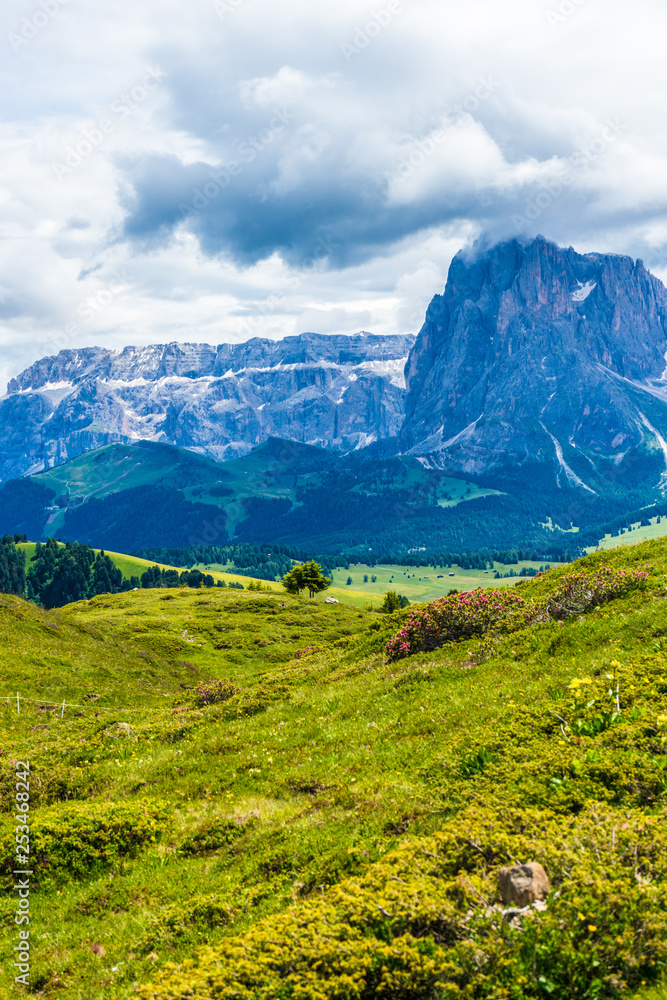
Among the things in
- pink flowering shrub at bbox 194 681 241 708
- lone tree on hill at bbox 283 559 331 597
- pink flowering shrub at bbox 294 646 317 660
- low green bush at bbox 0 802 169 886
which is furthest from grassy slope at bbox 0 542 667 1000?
lone tree on hill at bbox 283 559 331 597

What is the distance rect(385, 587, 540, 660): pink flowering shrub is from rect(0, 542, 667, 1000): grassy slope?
1503 millimetres

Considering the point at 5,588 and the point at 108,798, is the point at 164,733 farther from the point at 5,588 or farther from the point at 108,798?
the point at 5,588

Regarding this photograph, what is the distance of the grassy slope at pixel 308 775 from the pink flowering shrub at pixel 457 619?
1.50 m

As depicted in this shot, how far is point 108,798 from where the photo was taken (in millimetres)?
19953

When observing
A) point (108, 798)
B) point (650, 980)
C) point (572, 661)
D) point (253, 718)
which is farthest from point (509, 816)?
→ point (253, 718)

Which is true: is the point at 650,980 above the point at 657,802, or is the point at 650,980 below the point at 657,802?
below

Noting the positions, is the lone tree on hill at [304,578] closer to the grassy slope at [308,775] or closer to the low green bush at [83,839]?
the grassy slope at [308,775]

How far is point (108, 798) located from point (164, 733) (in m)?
6.16

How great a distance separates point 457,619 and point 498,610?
2039 millimetres

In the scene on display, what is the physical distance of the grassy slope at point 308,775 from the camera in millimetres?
12102

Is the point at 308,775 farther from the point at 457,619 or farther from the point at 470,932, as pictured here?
the point at 457,619

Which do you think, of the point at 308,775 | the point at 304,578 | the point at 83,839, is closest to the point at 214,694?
the point at 308,775

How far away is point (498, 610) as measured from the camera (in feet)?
93.1

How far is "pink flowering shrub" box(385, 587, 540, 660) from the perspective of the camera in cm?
2784
